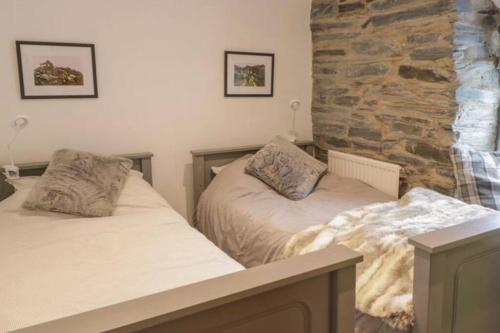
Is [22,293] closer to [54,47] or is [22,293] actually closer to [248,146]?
[54,47]

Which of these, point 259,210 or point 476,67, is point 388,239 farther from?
point 476,67

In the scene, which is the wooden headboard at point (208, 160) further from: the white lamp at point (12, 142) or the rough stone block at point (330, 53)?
the white lamp at point (12, 142)

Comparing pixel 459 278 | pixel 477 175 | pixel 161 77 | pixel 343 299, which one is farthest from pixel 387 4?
pixel 343 299

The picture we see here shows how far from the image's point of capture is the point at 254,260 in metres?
2.45

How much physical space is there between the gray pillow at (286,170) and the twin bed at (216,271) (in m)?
0.11

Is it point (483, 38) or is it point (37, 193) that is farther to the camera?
point (483, 38)

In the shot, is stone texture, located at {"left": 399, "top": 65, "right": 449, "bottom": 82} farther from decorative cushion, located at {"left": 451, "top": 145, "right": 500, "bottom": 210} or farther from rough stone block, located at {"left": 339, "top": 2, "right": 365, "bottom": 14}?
rough stone block, located at {"left": 339, "top": 2, "right": 365, "bottom": 14}

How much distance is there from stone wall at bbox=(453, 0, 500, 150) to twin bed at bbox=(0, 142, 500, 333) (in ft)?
2.01

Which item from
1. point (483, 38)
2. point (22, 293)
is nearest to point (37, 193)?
point (22, 293)

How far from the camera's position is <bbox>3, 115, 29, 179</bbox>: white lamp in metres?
2.54

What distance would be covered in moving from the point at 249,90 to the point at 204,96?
41cm

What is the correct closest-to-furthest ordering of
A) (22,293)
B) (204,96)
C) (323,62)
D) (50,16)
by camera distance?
(22,293) → (50,16) → (204,96) → (323,62)

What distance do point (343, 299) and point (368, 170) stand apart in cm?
210

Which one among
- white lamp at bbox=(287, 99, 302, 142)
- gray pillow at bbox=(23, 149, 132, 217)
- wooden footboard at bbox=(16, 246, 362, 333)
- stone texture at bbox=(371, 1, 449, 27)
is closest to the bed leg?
wooden footboard at bbox=(16, 246, 362, 333)
